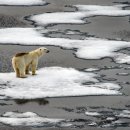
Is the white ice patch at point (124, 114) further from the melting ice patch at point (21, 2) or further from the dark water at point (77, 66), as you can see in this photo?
the melting ice patch at point (21, 2)

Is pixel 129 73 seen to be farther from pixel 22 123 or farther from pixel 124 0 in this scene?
pixel 124 0

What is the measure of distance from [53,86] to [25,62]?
1349mm

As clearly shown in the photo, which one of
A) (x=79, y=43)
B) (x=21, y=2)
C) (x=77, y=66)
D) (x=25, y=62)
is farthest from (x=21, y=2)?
(x=25, y=62)

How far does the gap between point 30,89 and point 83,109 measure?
1.54 m

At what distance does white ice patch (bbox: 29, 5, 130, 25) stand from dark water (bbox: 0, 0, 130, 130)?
437 mm

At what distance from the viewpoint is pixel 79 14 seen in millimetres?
21359

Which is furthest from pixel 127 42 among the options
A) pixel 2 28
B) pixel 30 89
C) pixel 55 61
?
pixel 30 89

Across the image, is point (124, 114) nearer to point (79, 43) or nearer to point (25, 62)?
point (25, 62)

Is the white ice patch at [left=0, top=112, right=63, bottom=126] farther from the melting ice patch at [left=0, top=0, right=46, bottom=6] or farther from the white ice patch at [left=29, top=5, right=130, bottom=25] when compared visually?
the melting ice patch at [left=0, top=0, right=46, bottom=6]

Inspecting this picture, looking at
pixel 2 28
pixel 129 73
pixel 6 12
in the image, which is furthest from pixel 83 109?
pixel 6 12

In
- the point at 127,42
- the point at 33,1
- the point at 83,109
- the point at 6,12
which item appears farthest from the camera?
the point at 33,1

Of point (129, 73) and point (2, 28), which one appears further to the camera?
point (2, 28)

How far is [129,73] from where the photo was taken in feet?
46.9

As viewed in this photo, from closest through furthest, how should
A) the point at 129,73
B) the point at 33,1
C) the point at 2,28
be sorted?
1. the point at 129,73
2. the point at 2,28
3. the point at 33,1
